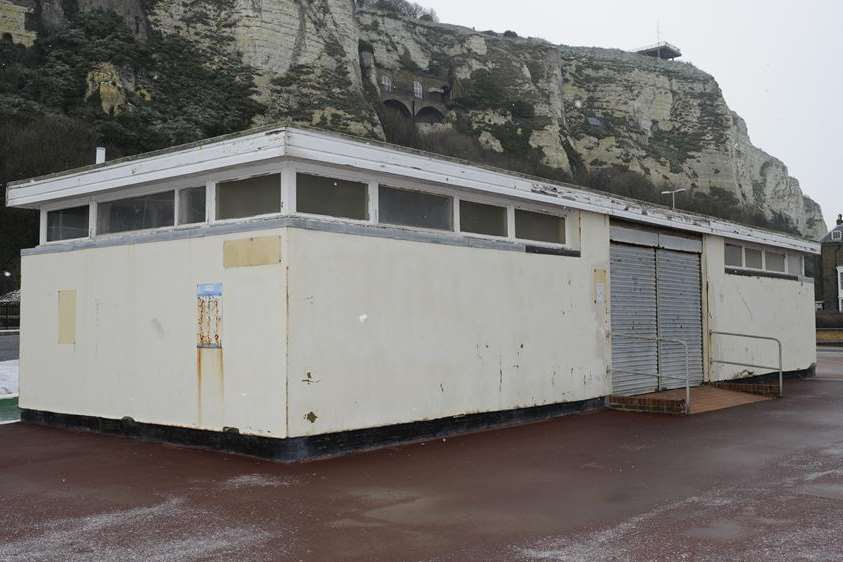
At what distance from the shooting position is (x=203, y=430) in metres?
9.08

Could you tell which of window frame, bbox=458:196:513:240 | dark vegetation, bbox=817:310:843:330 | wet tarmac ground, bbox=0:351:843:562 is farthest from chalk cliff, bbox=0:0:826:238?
wet tarmac ground, bbox=0:351:843:562

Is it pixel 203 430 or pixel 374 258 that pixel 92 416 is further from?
pixel 374 258

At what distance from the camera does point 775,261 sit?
1872 centimetres

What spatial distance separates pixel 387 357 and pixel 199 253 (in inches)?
101

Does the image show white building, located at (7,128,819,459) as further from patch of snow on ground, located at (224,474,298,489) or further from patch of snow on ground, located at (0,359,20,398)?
patch of snow on ground, located at (0,359,20,398)

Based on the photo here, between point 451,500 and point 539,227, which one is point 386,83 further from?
point 451,500

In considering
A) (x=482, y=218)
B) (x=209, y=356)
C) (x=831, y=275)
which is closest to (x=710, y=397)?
(x=482, y=218)

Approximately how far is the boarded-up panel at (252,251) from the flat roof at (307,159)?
2.85 ft

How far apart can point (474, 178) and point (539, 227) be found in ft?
6.51

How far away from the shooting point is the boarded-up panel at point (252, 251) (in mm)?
8289

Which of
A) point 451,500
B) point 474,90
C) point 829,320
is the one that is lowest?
point 451,500

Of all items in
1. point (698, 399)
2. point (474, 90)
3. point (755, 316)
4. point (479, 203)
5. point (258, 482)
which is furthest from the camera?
point (474, 90)

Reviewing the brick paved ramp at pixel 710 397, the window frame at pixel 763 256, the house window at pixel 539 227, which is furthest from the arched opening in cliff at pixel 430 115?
the house window at pixel 539 227

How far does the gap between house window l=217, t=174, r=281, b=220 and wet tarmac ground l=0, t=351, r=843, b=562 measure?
9.12 ft
